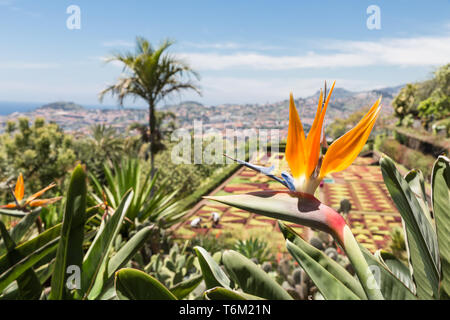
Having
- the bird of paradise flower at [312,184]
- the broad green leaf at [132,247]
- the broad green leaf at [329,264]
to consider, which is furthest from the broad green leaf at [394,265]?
the broad green leaf at [132,247]

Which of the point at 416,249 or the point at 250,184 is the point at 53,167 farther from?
the point at 416,249

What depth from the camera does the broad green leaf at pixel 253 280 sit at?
0.44 metres

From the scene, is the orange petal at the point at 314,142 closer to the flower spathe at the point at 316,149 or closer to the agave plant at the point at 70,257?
the flower spathe at the point at 316,149

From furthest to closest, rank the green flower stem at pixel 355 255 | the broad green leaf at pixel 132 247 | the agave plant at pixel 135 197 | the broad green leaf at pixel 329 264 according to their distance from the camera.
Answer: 1. the agave plant at pixel 135 197
2. the broad green leaf at pixel 132 247
3. the broad green leaf at pixel 329 264
4. the green flower stem at pixel 355 255

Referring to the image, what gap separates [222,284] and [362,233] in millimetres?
5369

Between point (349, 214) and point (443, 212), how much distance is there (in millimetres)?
6366

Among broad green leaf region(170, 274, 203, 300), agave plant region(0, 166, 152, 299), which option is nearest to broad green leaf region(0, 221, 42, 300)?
agave plant region(0, 166, 152, 299)

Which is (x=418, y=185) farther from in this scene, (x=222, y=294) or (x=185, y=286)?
(x=185, y=286)

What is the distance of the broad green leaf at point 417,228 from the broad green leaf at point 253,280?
0.20 metres

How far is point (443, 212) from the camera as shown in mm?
394

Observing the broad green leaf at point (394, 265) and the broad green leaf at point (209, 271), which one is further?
the broad green leaf at point (394, 265)

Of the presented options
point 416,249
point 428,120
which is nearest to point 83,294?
point 416,249

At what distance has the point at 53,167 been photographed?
9117 millimetres

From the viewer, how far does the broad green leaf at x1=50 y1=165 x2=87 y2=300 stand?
0.68 m
